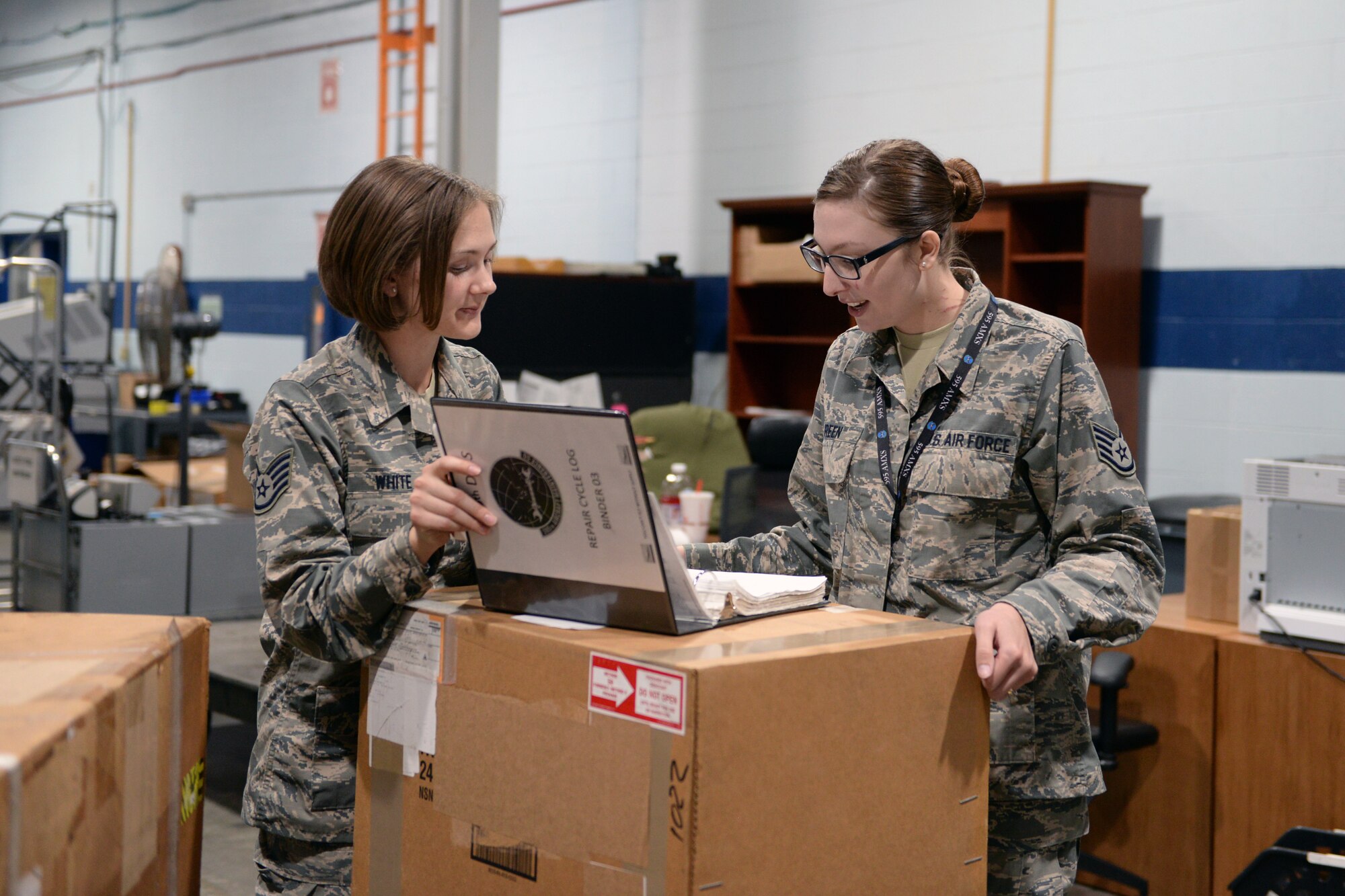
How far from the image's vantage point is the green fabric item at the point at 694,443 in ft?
16.3

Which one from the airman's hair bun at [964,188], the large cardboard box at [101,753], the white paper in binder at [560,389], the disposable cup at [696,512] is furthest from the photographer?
the white paper in binder at [560,389]

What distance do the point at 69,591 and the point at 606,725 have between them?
4.16 m

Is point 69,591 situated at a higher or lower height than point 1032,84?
lower

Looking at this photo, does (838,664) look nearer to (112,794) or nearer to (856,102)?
(112,794)

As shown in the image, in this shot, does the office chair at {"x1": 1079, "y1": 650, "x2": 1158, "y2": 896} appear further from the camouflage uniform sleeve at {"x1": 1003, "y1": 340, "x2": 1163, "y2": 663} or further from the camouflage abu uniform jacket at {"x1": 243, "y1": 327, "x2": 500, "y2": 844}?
the camouflage abu uniform jacket at {"x1": 243, "y1": 327, "x2": 500, "y2": 844}

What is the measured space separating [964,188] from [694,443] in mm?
3444

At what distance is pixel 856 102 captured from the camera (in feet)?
19.7

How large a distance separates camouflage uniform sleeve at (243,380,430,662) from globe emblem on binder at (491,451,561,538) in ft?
Answer: 0.40

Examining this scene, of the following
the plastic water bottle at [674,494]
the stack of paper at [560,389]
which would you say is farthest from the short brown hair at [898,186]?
the stack of paper at [560,389]

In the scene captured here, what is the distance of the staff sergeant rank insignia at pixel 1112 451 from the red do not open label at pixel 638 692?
637 mm

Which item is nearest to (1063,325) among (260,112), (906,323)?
(906,323)

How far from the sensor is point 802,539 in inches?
64.3

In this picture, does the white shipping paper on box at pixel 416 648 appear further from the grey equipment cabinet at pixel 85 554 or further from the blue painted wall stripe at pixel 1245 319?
the blue painted wall stripe at pixel 1245 319

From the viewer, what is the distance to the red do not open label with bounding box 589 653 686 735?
39.9 inches
